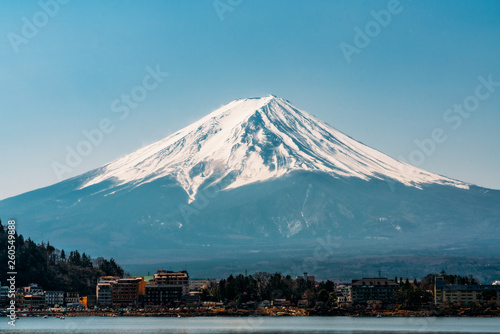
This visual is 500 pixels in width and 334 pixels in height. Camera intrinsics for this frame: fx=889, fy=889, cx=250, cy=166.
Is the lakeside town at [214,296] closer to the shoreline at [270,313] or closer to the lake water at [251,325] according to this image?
the shoreline at [270,313]

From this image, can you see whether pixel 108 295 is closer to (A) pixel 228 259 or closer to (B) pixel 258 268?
(B) pixel 258 268

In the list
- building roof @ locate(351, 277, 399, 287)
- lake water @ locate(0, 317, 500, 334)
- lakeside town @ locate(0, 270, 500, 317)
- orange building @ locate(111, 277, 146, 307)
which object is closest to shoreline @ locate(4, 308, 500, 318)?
lakeside town @ locate(0, 270, 500, 317)

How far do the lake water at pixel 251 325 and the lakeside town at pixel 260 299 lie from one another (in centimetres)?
480

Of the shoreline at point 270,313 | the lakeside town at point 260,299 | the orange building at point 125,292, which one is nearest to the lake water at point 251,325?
the shoreline at point 270,313

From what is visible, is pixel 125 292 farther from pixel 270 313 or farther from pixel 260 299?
pixel 270 313

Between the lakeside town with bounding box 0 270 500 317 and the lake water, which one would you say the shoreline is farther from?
the lake water

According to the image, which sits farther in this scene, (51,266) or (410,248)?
(410,248)

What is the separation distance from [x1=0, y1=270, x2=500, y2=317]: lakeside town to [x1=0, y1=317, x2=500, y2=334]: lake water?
15.7 feet

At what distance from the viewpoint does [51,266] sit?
105m

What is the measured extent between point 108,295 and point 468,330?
45184 millimetres

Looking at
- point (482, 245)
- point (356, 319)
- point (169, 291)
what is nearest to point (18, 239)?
point (169, 291)

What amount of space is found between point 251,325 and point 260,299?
980 inches

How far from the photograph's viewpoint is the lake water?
221ft

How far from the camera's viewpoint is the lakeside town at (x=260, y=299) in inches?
3536
